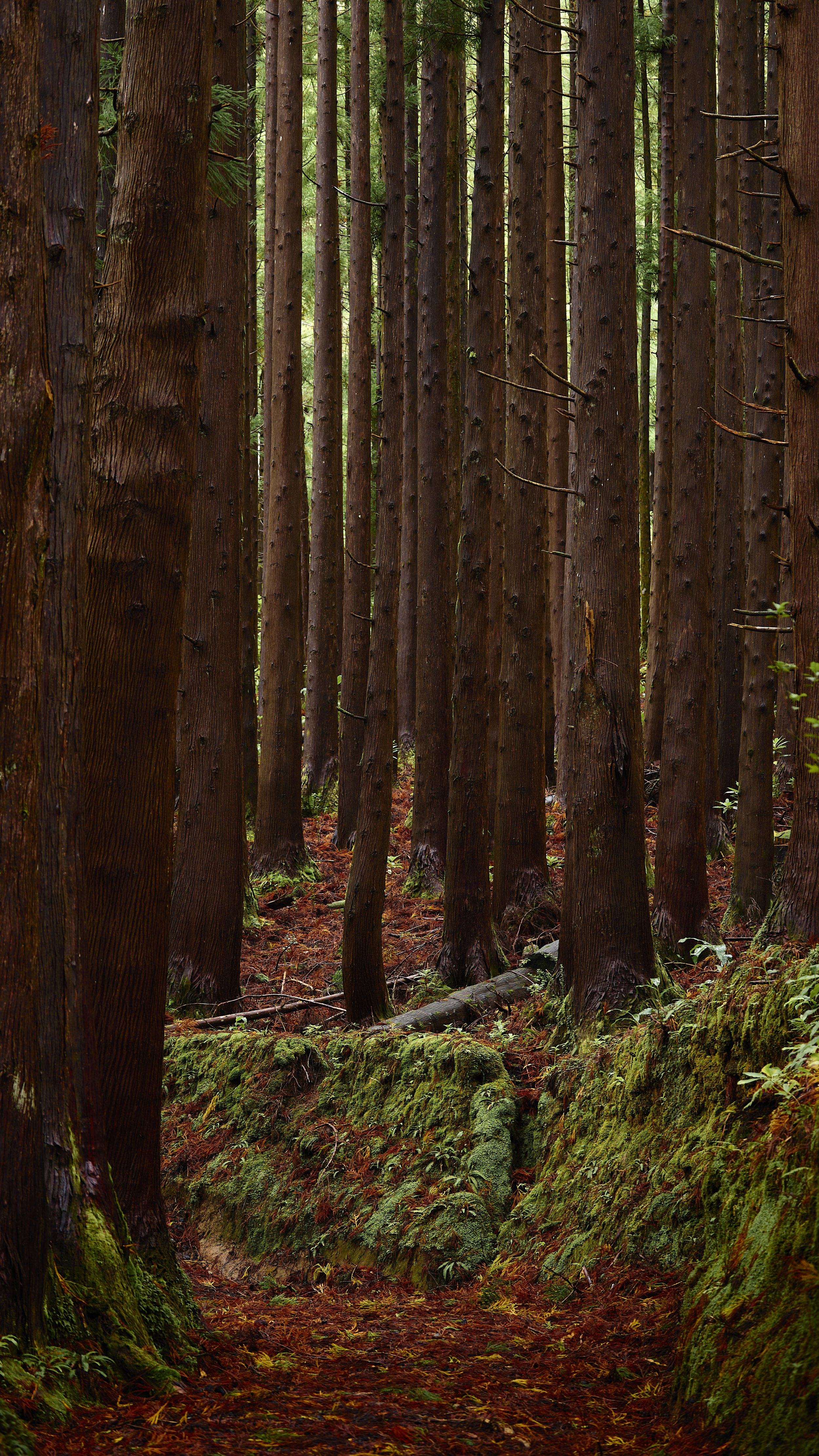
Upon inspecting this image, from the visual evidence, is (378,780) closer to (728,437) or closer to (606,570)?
(606,570)

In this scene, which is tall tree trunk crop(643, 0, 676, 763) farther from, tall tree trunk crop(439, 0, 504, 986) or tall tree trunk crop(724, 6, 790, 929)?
tall tree trunk crop(439, 0, 504, 986)

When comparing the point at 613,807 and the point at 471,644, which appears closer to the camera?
the point at 613,807

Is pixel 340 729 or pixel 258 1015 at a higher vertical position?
pixel 340 729

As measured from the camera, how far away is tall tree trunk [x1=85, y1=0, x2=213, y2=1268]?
433cm

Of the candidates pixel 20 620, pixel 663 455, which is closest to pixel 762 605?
pixel 663 455

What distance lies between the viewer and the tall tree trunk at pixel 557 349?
589 inches

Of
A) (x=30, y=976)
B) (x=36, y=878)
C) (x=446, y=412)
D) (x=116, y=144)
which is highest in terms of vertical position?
(x=446, y=412)

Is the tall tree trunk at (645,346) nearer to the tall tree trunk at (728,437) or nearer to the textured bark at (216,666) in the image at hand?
the tall tree trunk at (728,437)

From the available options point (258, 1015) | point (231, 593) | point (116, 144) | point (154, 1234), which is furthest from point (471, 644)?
point (154, 1234)

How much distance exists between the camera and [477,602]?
352 inches

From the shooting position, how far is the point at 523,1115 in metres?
6.32

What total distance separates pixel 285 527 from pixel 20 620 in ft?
35.2

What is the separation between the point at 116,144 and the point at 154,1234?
4213 mm

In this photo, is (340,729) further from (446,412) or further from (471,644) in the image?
(471,644)
